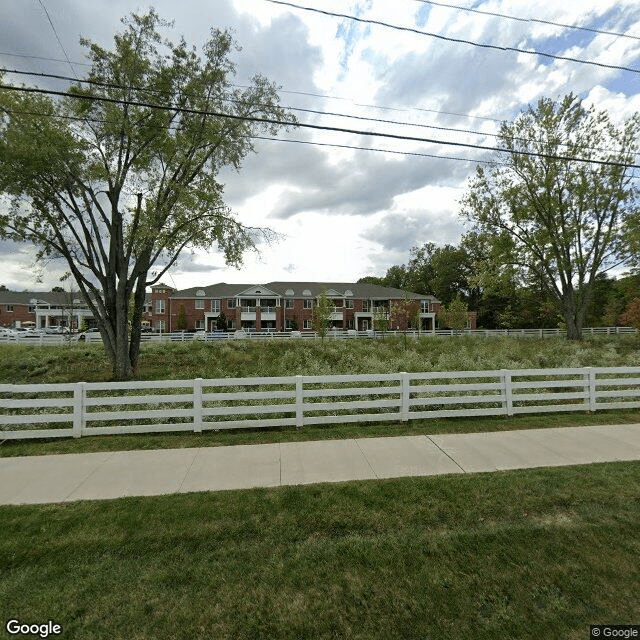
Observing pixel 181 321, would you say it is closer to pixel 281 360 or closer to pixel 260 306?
pixel 260 306

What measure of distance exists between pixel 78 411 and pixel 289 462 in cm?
482

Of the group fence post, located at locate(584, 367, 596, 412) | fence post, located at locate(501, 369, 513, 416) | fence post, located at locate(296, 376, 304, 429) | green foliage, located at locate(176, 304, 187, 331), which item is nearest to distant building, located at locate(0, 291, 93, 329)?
green foliage, located at locate(176, 304, 187, 331)

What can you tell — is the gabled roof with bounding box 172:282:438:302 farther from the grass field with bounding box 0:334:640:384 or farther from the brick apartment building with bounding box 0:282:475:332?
the grass field with bounding box 0:334:640:384

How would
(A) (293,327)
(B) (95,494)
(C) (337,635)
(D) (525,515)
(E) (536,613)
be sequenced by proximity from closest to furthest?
(C) (337,635), (E) (536,613), (D) (525,515), (B) (95,494), (A) (293,327)

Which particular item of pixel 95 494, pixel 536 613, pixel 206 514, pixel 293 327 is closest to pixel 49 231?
pixel 95 494

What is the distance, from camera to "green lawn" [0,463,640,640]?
2.58 metres

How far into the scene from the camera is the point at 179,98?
1327cm

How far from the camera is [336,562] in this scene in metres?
3.15

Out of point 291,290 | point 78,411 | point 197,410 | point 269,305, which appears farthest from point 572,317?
point 269,305

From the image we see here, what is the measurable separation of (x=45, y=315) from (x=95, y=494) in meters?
71.9

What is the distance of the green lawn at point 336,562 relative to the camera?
2.58 m

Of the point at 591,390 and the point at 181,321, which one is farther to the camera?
the point at 181,321

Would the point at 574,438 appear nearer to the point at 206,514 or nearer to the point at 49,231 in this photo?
the point at 206,514

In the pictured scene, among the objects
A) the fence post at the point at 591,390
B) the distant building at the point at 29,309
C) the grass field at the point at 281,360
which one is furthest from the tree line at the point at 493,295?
the distant building at the point at 29,309
